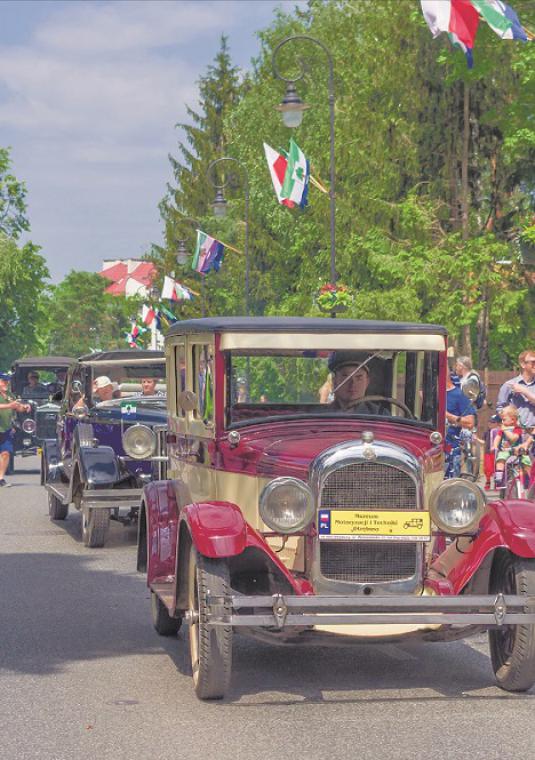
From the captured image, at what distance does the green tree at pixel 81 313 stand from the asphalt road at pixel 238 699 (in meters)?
137

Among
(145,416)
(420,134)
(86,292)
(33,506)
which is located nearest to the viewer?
(145,416)

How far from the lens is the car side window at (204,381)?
323 inches

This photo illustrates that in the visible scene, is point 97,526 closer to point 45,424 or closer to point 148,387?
point 148,387

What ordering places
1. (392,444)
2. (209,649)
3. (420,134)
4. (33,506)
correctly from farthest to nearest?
(420,134) < (33,506) < (392,444) < (209,649)

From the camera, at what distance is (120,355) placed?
1695 cm

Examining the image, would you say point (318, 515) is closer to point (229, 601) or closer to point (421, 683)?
point (229, 601)

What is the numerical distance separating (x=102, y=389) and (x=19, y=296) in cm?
5583

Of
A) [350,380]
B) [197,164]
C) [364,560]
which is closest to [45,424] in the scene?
[350,380]

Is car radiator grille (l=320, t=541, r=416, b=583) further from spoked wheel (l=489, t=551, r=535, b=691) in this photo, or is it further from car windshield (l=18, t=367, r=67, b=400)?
car windshield (l=18, t=367, r=67, b=400)

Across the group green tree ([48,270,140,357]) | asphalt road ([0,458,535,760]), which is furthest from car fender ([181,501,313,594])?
green tree ([48,270,140,357])

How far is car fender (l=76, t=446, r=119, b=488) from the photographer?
14.4 m

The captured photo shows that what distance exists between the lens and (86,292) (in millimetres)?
150375

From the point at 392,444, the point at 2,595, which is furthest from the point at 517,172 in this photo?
the point at 392,444

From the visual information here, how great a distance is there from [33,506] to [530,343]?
18.7 meters
